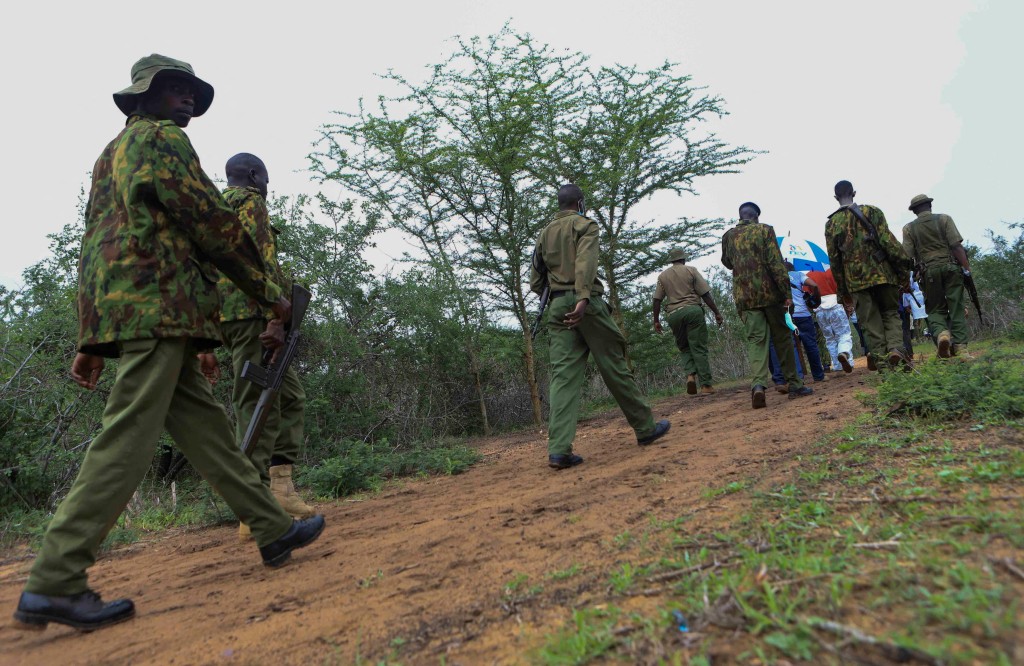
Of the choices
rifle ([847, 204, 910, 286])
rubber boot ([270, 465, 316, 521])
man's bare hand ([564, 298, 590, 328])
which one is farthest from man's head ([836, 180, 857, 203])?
rubber boot ([270, 465, 316, 521])

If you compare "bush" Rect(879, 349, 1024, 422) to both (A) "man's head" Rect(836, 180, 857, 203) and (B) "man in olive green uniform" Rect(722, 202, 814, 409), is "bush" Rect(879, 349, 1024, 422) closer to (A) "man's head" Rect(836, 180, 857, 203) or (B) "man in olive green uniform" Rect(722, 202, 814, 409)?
(B) "man in olive green uniform" Rect(722, 202, 814, 409)

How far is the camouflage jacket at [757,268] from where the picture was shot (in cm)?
670

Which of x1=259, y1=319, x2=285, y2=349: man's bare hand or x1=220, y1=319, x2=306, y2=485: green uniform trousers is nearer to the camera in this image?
x1=259, y1=319, x2=285, y2=349: man's bare hand

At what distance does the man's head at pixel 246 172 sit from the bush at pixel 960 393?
14.1ft

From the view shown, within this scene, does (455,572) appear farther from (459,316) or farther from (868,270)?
(459,316)

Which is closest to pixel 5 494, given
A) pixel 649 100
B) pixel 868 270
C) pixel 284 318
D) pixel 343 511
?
pixel 343 511

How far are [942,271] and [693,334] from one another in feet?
9.69

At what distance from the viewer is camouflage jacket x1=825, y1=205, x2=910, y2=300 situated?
655 centimetres

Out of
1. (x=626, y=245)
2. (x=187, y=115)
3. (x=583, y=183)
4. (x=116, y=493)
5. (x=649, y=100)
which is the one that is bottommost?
(x=116, y=493)

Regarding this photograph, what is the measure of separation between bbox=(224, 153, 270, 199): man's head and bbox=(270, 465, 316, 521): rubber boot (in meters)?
1.84

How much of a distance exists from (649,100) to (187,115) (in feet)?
30.0

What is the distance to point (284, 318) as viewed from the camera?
11.4ft

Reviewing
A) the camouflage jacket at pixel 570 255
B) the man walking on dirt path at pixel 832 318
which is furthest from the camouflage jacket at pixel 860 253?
the camouflage jacket at pixel 570 255

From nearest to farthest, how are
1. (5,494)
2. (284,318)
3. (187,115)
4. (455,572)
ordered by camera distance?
(455,572)
(187,115)
(284,318)
(5,494)
